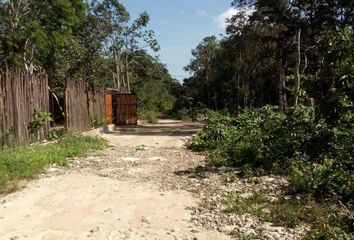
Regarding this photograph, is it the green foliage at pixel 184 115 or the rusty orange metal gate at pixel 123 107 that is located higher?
the rusty orange metal gate at pixel 123 107

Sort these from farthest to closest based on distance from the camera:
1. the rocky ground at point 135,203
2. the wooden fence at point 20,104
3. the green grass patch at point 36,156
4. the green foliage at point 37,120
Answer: the green foliage at point 37,120 → the wooden fence at point 20,104 → the green grass patch at point 36,156 → the rocky ground at point 135,203

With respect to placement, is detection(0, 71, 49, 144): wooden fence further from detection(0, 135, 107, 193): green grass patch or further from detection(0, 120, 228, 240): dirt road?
detection(0, 120, 228, 240): dirt road

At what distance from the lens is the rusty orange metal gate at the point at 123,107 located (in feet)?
81.1

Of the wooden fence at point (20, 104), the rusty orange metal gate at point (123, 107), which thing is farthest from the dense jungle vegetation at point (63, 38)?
the wooden fence at point (20, 104)

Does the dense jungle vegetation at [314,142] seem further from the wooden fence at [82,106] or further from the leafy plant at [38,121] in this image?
the wooden fence at [82,106]

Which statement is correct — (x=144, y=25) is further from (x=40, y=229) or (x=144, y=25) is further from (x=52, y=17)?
(x=40, y=229)

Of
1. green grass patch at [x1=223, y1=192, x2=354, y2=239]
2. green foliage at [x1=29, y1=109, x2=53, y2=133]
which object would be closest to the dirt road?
green grass patch at [x1=223, y1=192, x2=354, y2=239]

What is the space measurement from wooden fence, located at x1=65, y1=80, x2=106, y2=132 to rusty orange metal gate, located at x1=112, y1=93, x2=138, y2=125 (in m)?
3.10

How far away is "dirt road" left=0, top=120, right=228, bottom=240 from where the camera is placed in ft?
19.5

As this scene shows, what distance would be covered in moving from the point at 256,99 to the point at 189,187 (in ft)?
106

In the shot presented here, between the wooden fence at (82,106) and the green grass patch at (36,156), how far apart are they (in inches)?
103

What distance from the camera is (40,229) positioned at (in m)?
6.02

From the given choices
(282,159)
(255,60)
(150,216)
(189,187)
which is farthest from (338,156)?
(255,60)

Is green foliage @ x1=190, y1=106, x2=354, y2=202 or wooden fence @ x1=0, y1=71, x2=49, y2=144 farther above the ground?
wooden fence @ x1=0, y1=71, x2=49, y2=144
